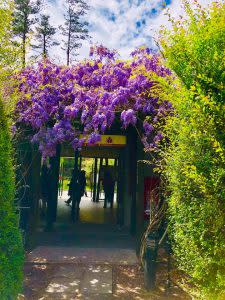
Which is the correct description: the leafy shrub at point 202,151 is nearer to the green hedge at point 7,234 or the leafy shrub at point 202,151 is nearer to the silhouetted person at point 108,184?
the green hedge at point 7,234

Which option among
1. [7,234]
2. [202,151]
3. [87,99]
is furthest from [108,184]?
[202,151]

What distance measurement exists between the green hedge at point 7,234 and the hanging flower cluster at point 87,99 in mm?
3577

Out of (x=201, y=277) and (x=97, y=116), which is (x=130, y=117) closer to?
(x=97, y=116)

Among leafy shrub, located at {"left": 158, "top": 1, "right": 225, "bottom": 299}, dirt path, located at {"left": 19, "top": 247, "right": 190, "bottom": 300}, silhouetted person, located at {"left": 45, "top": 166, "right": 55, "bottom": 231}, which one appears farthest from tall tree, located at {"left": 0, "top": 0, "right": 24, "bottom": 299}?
silhouetted person, located at {"left": 45, "top": 166, "right": 55, "bottom": 231}

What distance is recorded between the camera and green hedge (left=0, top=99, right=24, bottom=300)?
4465 millimetres

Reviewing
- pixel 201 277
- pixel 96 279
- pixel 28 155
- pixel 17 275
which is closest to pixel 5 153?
pixel 17 275

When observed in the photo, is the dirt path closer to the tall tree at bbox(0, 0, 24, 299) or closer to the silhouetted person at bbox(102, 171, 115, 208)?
the tall tree at bbox(0, 0, 24, 299)

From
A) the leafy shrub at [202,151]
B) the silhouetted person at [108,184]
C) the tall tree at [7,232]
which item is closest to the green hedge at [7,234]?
the tall tree at [7,232]

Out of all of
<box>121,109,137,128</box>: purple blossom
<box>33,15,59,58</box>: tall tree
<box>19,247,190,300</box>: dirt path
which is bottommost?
<box>19,247,190,300</box>: dirt path

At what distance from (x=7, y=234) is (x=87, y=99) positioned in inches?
173

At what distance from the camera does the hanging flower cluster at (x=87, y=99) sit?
310 inches

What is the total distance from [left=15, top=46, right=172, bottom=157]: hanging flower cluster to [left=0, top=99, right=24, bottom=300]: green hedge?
3.58 metres

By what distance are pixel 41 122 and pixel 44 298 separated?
4.20m

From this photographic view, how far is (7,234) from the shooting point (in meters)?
4.65
